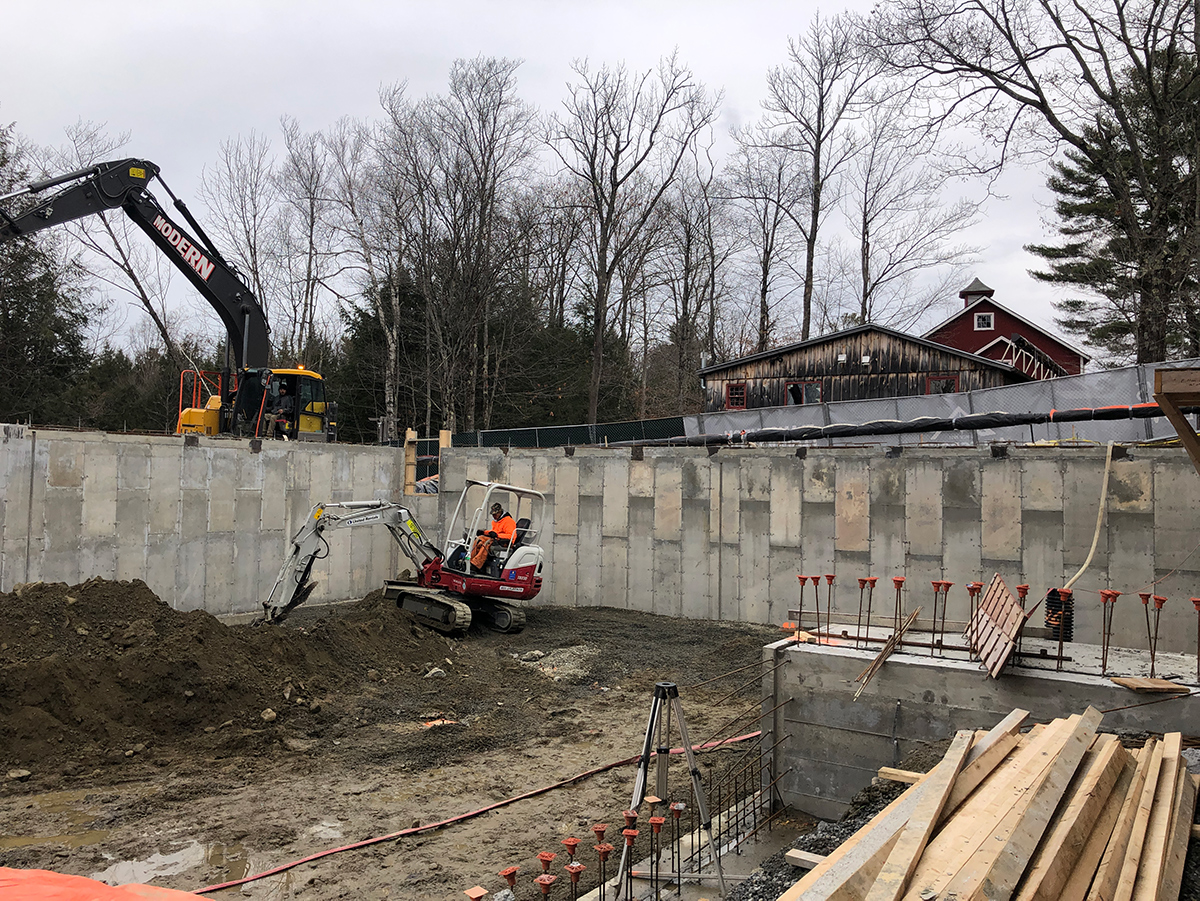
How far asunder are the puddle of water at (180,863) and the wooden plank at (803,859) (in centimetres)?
400

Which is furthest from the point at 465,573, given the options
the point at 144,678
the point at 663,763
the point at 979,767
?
the point at 979,767

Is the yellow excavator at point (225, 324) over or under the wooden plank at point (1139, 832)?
over

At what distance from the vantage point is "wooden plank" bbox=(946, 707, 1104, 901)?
3.50 m

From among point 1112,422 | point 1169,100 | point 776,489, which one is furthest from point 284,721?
point 1169,100

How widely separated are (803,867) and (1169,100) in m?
19.2

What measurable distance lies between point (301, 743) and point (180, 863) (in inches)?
109

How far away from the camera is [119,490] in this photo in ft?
45.6

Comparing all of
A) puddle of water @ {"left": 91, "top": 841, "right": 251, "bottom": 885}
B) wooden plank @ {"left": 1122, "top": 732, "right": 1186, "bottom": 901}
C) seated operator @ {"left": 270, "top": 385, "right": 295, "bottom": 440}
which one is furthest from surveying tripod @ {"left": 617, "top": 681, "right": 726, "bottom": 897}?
seated operator @ {"left": 270, "top": 385, "right": 295, "bottom": 440}

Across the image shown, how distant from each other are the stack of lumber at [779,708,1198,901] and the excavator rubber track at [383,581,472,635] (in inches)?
367

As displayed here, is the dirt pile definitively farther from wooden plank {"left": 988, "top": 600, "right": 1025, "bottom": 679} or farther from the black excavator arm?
the black excavator arm

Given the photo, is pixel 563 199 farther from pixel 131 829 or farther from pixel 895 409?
pixel 131 829

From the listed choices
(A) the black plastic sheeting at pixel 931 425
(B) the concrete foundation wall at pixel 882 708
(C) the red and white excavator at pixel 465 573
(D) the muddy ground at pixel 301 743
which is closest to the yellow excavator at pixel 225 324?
(C) the red and white excavator at pixel 465 573

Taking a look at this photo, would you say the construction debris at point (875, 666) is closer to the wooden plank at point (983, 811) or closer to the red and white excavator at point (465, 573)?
the wooden plank at point (983, 811)

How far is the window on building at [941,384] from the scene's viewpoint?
26.5 m
